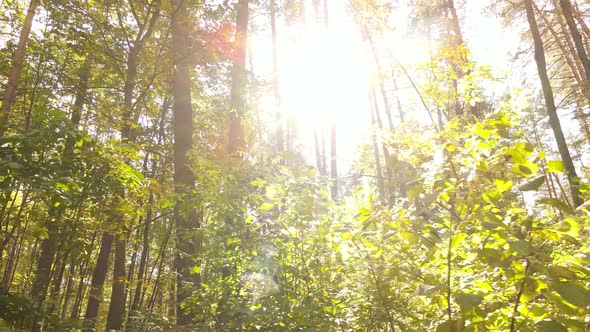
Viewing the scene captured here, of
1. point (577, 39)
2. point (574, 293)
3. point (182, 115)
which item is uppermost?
point (577, 39)

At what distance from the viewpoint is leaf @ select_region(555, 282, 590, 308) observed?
1.03m

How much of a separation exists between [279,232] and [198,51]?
4.29 metres

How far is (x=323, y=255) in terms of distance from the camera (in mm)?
2760

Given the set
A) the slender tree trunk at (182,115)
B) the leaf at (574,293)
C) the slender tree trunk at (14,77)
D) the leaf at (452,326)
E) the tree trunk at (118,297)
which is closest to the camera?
the leaf at (574,293)

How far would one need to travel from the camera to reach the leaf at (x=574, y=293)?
3.39 feet

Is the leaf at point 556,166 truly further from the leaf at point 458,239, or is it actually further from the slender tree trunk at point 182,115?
the slender tree trunk at point 182,115

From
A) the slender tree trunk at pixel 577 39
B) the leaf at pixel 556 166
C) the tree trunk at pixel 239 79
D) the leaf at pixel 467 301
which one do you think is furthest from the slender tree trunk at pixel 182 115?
the slender tree trunk at pixel 577 39

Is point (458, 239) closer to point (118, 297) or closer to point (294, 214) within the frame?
point (294, 214)

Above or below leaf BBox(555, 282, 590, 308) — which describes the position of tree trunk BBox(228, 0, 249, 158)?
above

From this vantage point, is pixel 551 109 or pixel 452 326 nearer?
pixel 452 326

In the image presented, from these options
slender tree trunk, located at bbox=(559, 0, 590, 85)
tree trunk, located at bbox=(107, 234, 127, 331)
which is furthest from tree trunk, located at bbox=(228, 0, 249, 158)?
slender tree trunk, located at bbox=(559, 0, 590, 85)

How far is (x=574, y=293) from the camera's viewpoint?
3.47ft

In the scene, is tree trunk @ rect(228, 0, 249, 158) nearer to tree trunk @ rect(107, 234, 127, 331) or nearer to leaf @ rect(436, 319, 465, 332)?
tree trunk @ rect(107, 234, 127, 331)

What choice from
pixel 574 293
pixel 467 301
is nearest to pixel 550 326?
pixel 574 293
